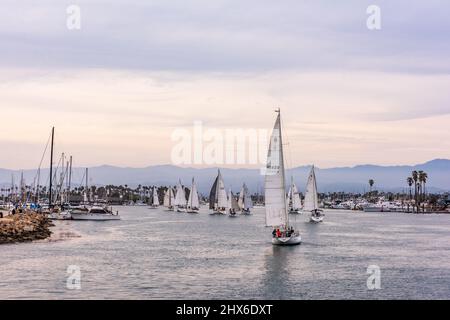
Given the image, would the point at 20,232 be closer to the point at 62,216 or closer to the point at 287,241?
the point at 287,241

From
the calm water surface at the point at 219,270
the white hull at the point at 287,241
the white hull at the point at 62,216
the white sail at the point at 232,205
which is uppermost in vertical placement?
the white sail at the point at 232,205

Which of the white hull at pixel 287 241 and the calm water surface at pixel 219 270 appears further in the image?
the white hull at pixel 287 241

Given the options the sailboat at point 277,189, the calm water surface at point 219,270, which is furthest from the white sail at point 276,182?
the calm water surface at point 219,270

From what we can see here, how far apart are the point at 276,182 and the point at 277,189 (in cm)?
94

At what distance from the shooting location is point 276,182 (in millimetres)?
69812

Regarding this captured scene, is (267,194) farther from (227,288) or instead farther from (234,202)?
(234,202)

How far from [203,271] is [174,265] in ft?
16.8

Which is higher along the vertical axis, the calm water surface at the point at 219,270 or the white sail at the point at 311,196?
the white sail at the point at 311,196

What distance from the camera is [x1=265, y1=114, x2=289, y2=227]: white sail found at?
6831cm

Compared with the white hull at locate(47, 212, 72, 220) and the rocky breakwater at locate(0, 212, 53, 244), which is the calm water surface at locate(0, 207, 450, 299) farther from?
the white hull at locate(47, 212, 72, 220)

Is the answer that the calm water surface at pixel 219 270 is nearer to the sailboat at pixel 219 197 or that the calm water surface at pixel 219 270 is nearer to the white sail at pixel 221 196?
the sailboat at pixel 219 197

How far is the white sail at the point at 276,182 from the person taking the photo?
68312 millimetres

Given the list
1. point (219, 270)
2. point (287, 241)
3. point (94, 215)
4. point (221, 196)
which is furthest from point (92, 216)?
point (219, 270)

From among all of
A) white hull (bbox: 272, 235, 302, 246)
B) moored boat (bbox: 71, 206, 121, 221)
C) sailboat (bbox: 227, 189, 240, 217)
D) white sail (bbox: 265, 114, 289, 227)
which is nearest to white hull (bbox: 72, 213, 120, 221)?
moored boat (bbox: 71, 206, 121, 221)
